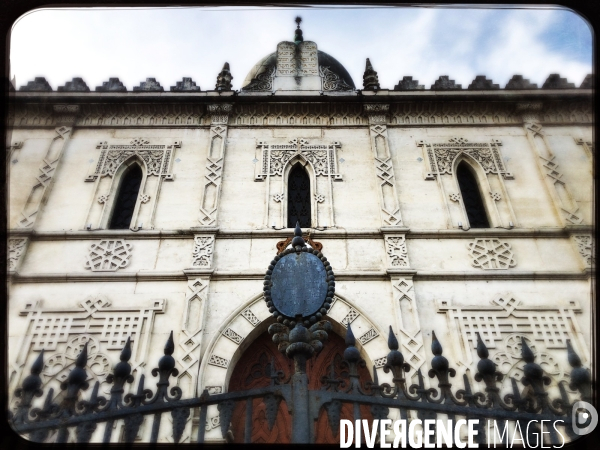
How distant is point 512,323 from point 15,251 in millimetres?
8042

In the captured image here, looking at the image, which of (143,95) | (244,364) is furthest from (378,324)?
(143,95)

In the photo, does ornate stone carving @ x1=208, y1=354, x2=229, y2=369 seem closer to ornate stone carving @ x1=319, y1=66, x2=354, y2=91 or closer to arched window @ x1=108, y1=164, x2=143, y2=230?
arched window @ x1=108, y1=164, x2=143, y2=230

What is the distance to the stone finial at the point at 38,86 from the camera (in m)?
9.03

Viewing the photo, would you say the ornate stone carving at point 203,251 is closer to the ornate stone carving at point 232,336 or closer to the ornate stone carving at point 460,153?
the ornate stone carving at point 232,336

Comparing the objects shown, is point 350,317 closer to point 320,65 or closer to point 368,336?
point 368,336

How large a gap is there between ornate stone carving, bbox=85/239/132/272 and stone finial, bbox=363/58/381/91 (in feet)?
19.3

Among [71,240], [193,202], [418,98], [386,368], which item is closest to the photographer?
[386,368]

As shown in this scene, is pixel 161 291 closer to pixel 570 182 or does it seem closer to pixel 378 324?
pixel 378 324

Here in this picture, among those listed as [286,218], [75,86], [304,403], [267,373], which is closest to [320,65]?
[286,218]

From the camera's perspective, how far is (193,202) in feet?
25.7

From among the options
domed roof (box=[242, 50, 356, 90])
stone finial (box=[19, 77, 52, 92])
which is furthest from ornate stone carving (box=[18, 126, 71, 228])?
domed roof (box=[242, 50, 356, 90])

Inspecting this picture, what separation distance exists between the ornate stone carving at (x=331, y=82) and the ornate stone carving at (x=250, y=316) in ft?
17.8

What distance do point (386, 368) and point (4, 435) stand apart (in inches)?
104

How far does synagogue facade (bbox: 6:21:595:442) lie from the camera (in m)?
6.32
